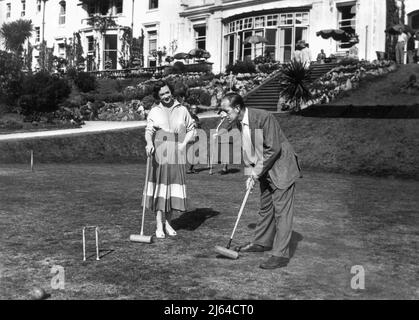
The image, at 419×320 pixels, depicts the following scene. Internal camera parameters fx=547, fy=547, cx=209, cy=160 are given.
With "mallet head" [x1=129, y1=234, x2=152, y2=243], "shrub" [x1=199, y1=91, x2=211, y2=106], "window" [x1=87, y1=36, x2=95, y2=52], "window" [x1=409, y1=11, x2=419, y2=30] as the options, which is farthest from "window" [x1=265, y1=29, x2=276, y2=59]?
"mallet head" [x1=129, y1=234, x2=152, y2=243]

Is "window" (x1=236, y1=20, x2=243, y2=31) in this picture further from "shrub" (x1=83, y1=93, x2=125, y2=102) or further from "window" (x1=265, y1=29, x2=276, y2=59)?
"shrub" (x1=83, y1=93, x2=125, y2=102)

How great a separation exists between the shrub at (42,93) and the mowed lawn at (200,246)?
43.4ft

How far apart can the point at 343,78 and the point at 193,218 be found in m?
16.7

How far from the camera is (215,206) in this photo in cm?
976

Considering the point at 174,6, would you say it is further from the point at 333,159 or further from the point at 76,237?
the point at 76,237

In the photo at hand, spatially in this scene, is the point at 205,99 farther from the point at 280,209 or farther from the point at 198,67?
the point at 280,209

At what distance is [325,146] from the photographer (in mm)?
17203

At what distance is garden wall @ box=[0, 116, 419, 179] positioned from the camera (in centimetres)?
1555

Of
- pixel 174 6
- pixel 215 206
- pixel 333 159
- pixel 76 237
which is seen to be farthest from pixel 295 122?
pixel 174 6

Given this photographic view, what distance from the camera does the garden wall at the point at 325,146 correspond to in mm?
15555

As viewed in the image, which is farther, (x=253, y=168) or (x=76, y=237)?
(x=76, y=237)

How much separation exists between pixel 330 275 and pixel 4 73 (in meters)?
25.2

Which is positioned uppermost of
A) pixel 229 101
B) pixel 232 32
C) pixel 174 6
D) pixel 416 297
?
pixel 174 6

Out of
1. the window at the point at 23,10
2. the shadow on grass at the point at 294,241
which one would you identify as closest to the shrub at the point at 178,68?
the window at the point at 23,10
